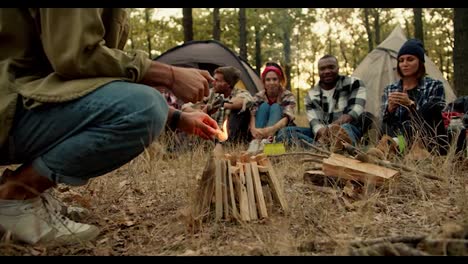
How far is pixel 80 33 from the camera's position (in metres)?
1.36

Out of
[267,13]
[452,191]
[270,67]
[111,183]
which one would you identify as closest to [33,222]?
[111,183]

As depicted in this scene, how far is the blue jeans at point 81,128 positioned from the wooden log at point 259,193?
0.59 meters

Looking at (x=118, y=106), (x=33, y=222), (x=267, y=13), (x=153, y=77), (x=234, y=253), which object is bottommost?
(x=234, y=253)

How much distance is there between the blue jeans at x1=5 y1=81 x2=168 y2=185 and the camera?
1468 millimetres

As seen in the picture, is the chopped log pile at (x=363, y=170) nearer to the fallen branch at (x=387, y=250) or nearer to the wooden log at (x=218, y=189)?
the wooden log at (x=218, y=189)

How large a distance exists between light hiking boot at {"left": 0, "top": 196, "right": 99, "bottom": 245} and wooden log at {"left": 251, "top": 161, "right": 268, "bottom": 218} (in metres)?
0.72

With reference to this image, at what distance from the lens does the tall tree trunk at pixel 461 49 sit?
4.70 meters

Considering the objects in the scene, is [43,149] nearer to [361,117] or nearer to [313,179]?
[313,179]

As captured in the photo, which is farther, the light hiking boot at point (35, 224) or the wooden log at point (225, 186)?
the wooden log at point (225, 186)

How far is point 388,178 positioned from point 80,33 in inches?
64.1

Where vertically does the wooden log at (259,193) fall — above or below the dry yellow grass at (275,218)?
above

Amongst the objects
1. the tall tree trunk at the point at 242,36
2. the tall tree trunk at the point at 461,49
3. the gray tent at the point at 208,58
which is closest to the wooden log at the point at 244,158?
the tall tree trunk at the point at 461,49

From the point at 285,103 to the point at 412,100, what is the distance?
1.62 m

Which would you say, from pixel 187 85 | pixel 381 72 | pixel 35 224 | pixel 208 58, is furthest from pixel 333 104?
pixel 35 224
